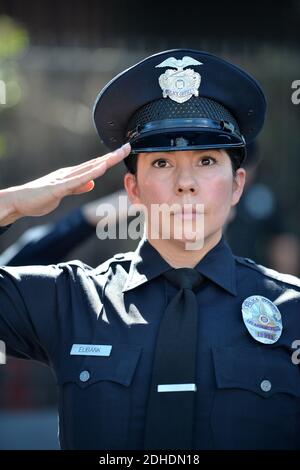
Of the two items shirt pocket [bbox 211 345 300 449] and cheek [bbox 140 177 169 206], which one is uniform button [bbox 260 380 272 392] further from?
cheek [bbox 140 177 169 206]

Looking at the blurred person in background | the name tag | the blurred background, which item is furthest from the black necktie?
the blurred background

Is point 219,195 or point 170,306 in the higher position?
point 219,195

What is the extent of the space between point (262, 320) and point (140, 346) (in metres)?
0.30

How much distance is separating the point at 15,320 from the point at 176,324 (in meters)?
0.40

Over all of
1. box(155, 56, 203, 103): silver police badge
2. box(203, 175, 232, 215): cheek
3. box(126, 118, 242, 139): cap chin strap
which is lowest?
box(203, 175, 232, 215): cheek

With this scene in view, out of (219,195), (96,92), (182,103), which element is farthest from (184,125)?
(96,92)

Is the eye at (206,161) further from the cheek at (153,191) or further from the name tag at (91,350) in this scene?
the name tag at (91,350)

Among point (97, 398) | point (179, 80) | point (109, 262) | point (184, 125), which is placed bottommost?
point (97, 398)

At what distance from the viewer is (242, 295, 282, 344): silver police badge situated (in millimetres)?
2279

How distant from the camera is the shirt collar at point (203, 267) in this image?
7.79 feet

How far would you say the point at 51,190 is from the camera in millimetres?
2295

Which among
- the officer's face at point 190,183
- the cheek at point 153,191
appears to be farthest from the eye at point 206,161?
the cheek at point 153,191

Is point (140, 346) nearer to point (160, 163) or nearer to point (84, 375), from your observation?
point (84, 375)

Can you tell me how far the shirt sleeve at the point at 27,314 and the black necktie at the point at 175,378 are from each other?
279 mm
